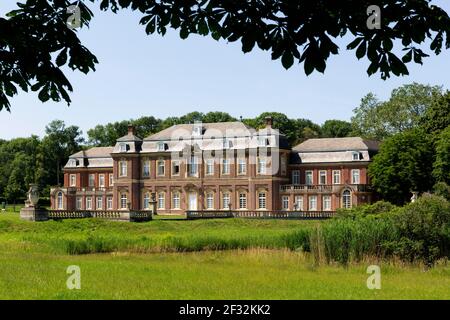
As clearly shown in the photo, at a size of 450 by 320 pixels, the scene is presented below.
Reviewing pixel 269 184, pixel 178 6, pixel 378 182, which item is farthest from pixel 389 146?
pixel 178 6

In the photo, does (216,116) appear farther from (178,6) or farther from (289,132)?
(178,6)

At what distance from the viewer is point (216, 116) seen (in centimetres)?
8356

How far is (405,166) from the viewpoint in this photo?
51500mm

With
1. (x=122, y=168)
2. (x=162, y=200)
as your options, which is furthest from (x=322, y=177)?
(x=122, y=168)

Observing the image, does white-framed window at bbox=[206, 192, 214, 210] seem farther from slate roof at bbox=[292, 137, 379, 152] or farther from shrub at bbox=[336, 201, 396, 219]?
shrub at bbox=[336, 201, 396, 219]

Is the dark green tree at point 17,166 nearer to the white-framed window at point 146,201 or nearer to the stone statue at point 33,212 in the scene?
the white-framed window at point 146,201

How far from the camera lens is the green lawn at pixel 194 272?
14062 millimetres

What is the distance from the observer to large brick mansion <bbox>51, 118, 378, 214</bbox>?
5653 centimetres

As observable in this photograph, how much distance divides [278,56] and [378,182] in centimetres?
4861

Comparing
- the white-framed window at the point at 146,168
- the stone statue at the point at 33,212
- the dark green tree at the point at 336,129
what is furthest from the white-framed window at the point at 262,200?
the dark green tree at the point at 336,129

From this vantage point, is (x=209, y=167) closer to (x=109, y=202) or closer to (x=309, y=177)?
(x=309, y=177)

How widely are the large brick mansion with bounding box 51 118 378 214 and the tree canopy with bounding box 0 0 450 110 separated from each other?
4923 cm

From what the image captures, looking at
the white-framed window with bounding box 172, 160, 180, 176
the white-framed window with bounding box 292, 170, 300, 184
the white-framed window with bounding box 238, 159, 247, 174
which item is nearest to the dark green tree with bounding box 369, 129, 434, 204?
the white-framed window with bounding box 292, 170, 300, 184

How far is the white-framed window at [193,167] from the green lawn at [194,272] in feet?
97.2
